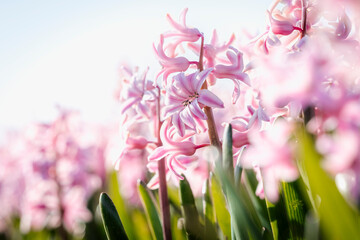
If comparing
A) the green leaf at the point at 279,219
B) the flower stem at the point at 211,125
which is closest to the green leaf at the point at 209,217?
the green leaf at the point at 279,219

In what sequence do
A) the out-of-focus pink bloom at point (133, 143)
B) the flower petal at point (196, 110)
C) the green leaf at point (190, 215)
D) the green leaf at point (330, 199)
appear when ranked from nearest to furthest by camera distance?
1. the green leaf at point (330, 199)
2. the flower petal at point (196, 110)
3. the green leaf at point (190, 215)
4. the out-of-focus pink bloom at point (133, 143)

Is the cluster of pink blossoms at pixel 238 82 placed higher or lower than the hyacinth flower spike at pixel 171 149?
higher

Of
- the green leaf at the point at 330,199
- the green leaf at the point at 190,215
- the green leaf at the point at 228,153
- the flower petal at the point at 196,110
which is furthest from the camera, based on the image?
the green leaf at the point at 190,215

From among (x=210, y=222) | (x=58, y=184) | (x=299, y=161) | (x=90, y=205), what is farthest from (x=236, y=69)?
(x=90, y=205)

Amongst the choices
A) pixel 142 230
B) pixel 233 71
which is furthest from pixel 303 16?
pixel 142 230

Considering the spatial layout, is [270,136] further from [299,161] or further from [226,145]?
[299,161]

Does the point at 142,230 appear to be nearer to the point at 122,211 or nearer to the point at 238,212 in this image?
the point at 122,211

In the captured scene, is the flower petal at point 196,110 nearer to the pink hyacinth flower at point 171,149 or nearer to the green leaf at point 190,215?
the pink hyacinth flower at point 171,149

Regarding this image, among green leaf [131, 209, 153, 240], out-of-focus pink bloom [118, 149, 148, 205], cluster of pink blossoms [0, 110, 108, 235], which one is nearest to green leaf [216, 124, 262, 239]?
green leaf [131, 209, 153, 240]
